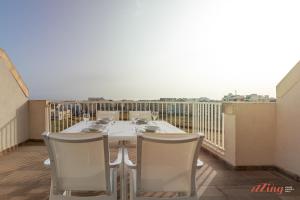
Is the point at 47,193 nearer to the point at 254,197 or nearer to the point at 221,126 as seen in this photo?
the point at 254,197

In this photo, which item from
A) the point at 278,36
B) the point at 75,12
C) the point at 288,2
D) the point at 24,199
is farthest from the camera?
the point at 75,12

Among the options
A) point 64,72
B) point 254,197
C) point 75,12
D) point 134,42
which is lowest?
point 254,197

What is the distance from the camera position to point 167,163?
6.05 ft

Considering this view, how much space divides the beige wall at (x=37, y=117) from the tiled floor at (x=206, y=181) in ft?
5.14

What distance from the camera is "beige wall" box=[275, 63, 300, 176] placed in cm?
379

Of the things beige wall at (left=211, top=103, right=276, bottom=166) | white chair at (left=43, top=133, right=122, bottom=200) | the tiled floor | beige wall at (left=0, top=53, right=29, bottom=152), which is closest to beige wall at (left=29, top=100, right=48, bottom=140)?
beige wall at (left=0, top=53, right=29, bottom=152)

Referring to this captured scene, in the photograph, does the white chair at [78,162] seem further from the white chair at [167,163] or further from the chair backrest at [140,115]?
the chair backrest at [140,115]

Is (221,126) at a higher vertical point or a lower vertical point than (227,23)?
lower

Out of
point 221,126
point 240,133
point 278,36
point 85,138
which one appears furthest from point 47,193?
point 278,36

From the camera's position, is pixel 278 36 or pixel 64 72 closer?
pixel 278 36

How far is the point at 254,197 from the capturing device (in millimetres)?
3068

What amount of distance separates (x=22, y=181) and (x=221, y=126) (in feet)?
11.8

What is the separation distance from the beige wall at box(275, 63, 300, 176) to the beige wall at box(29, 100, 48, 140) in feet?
17.1

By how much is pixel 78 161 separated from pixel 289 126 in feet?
11.2
